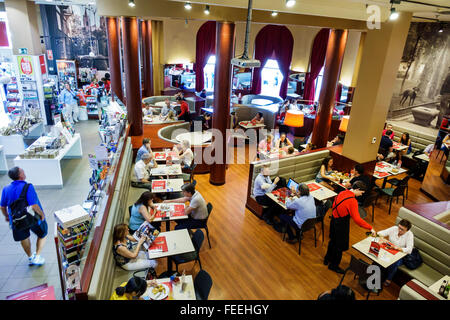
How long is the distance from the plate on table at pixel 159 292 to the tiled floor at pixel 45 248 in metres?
1.65

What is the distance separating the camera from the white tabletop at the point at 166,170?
260 inches

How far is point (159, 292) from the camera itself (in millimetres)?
3553

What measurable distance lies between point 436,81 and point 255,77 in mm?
7916

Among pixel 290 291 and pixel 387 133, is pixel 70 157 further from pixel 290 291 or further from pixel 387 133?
pixel 387 133

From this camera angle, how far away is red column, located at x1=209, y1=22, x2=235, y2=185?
22.1 ft

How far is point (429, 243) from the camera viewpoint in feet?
16.3

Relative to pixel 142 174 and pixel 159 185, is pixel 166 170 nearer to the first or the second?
pixel 142 174

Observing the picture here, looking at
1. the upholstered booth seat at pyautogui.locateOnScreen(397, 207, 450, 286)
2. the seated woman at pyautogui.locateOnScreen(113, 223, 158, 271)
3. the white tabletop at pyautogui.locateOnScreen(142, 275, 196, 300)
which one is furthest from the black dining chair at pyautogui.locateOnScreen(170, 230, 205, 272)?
the upholstered booth seat at pyautogui.locateOnScreen(397, 207, 450, 286)

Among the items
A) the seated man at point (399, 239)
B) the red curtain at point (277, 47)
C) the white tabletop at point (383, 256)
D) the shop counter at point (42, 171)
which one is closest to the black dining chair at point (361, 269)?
the white tabletop at point (383, 256)

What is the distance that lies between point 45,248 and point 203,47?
478 inches

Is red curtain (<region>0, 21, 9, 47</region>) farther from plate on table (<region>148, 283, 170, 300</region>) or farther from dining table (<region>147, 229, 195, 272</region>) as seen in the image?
plate on table (<region>148, 283, 170, 300</region>)

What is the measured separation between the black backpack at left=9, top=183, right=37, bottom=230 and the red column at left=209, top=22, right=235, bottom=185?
4.11 meters

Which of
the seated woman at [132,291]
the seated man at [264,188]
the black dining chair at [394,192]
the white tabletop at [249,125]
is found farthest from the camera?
the white tabletop at [249,125]

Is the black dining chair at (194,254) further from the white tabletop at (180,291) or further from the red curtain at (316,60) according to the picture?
the red curtain at (316,60)
